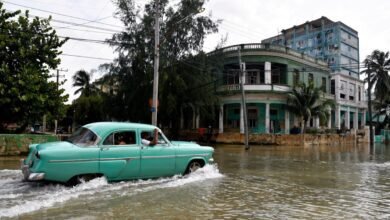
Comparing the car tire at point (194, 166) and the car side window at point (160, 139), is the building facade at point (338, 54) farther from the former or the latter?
the car side window at point (160, 139)

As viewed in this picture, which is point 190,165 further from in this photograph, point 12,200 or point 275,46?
point 275,46

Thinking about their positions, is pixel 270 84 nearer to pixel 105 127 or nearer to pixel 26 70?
pixel 26 70

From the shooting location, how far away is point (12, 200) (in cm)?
720

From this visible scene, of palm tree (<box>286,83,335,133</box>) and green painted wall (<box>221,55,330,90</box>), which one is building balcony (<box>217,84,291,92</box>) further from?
green painted wall (<box>221,55,330,90</box>)

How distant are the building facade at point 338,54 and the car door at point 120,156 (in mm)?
39449

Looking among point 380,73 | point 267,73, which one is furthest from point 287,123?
point 380,73

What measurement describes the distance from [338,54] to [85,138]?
49.7 meters

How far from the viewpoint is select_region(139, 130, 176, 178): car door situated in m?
9.45

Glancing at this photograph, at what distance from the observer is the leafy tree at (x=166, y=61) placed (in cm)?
2991

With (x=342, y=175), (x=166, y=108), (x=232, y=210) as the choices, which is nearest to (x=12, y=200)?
(x=232, y=210)

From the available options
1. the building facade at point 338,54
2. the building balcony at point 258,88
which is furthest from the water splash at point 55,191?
Result: the building facade at point 338,54

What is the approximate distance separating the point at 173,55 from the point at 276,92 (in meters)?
11.1

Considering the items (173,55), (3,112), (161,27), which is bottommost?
(3,112)

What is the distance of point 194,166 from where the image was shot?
34.9 feet
